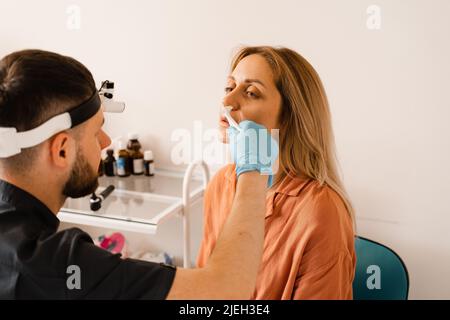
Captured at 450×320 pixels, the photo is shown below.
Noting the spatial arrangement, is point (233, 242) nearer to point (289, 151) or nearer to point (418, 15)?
point (289, 151)

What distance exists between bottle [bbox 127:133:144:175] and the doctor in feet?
3.65

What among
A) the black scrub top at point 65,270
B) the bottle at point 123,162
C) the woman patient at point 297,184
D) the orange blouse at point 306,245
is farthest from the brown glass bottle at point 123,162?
the black scrub top at point 65,270

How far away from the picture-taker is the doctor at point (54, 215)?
2.36 feet

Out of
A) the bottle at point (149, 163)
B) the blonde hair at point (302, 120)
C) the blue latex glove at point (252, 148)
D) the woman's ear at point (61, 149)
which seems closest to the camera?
the woman's ear at point (61, 149)

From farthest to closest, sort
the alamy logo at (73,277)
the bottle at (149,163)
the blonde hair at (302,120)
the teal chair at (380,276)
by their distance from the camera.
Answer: the bottle at (149,163)
the teal chair at (380,276)
the blonde hair at (302,120)
the alamy logo at (73,277)

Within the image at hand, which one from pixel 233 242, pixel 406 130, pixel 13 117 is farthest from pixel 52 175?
pixel 406 130

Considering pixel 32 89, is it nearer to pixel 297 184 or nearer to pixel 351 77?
pixel 297 184

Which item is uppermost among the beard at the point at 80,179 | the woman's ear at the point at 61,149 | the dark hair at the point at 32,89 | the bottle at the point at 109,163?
the dark hair at the point at 32,89

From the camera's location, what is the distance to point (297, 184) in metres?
1.22

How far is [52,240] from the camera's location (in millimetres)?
739

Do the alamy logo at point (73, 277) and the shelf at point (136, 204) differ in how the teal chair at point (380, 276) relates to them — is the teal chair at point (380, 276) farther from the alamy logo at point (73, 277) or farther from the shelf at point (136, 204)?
the alamy logo at point (73, 277)

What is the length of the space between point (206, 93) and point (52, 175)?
44.5 inches

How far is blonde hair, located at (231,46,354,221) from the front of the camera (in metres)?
1.20

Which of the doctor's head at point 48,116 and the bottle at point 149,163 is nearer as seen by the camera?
the doctor's head at point 48,116
